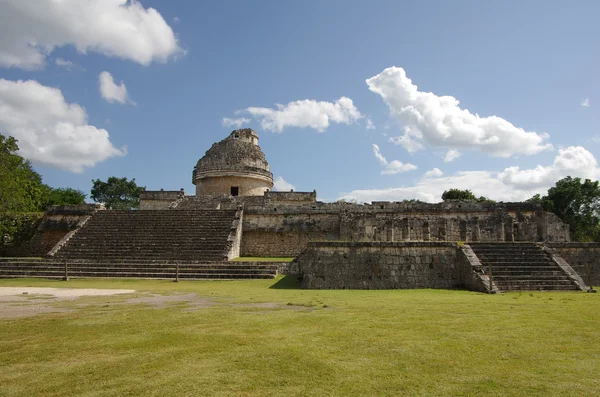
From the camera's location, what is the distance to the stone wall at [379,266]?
43.6 ft

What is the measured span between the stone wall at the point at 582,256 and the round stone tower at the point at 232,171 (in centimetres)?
1989

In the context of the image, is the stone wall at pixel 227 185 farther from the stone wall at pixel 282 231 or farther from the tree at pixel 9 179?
the tree at pixel 9 179

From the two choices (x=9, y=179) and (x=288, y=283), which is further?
(x=9, y=179)

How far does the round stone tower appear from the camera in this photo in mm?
30109

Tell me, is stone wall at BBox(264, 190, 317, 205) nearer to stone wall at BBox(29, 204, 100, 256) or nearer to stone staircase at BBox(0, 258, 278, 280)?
stone wall at BBox(29, 204, 100, 256)

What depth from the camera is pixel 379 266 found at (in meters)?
13.5

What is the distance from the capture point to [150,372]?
427cm

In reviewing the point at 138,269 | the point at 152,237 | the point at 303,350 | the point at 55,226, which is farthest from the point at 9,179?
the point at 303,350

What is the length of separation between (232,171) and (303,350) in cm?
2551

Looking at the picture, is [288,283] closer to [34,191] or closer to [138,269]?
[138,269]

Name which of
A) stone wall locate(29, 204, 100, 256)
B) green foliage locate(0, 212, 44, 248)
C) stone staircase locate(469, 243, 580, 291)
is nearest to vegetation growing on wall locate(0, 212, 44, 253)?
green foliage locate(0, 212, 44, 248)

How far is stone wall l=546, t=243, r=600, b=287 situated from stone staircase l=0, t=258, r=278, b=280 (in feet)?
Answer: 32.4

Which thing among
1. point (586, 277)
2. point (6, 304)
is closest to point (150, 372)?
point (6, 304)

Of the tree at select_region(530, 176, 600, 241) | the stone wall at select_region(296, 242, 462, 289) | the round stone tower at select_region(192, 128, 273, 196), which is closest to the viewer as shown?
the stone wall at select_region(296, 242, 462, 289)
